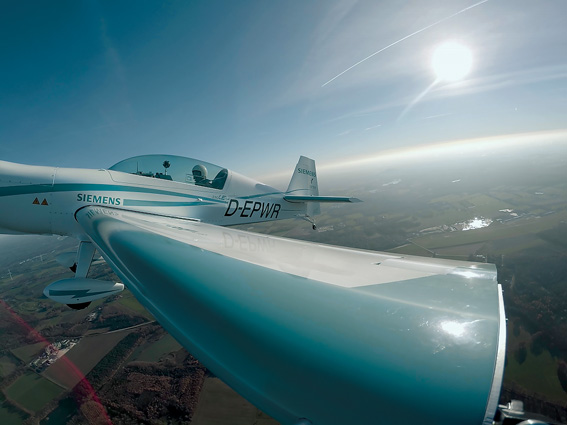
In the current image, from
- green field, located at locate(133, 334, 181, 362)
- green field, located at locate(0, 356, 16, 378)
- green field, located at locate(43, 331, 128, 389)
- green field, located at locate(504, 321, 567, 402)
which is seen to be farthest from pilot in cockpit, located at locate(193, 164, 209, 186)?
green field, located at locate(0, 356, 16, 378)

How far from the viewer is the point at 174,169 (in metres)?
5.71

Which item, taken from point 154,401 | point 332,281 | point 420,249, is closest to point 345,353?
point 332,281

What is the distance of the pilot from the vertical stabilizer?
13.2 ft

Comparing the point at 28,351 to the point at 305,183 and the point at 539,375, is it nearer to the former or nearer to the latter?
the point at 305,183

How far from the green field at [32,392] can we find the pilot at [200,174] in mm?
12227

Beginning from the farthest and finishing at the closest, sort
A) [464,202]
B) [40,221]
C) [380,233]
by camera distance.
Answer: [464,202] < [380,233] < [40,221]

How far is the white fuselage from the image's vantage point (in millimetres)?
4297

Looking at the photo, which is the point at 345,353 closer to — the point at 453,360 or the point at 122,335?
the point at 453,360

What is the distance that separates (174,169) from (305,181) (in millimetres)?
5780

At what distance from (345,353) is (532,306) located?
21.6 meters

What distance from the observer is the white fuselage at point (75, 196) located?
4.30m

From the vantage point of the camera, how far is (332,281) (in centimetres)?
119

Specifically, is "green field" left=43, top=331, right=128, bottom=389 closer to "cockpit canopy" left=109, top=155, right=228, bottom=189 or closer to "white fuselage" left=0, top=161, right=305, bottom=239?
"white fuselage" left=0, top=161, right=305, bottom=239

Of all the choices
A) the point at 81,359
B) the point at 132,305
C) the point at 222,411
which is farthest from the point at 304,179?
the point at 132,305
